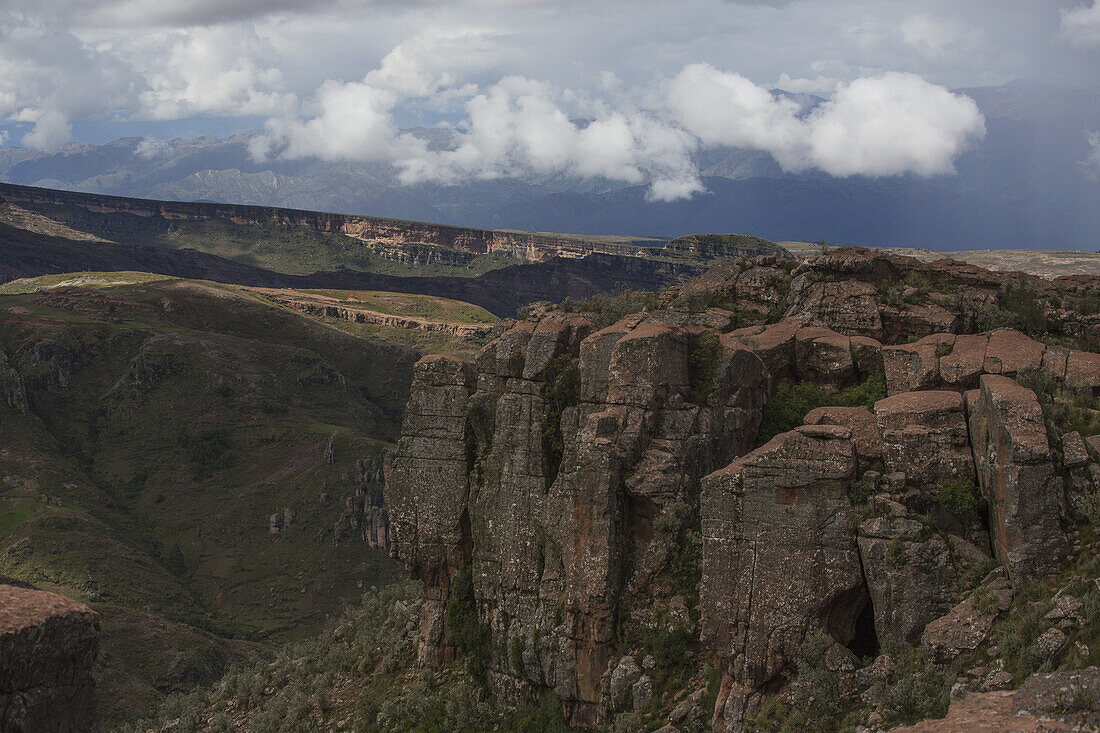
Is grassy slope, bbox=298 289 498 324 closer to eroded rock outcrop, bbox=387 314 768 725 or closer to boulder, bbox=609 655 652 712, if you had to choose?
eroded rock outcrop, bbox=387 314 768 725

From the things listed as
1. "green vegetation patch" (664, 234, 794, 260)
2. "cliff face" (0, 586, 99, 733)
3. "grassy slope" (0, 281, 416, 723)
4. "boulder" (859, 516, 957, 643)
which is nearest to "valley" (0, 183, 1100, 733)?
"boulder" (859, 516, 957, 643)

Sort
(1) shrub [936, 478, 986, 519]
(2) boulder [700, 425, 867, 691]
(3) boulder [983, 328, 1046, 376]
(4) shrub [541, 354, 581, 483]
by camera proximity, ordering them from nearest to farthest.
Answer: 1. (1) shrub [936, 478, 986, 519]
2. (2) boulder [700, 425, 867, 691]
3. (3) boulder [983, 328, 1046, 376]
4. (4) shrub [541, 354, 581, 483]

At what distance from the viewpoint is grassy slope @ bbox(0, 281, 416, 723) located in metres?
69.4

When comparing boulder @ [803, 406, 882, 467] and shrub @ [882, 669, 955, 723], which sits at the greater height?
boulder @ [803, 406, 882, 467]

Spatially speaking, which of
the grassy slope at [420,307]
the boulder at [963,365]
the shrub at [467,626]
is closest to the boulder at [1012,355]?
the boulder at [963,365]

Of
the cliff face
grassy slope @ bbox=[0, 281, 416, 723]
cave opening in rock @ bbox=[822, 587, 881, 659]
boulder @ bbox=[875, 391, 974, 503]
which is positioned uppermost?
boulder @ bbox=[875, 391, 974, 503]

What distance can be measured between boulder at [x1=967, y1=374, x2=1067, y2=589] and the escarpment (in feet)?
0.15

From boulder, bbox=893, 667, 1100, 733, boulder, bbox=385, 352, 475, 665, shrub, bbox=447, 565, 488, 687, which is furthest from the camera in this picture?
boulder, bbox=385, 352, 475, 665

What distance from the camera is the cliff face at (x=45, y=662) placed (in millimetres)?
18203

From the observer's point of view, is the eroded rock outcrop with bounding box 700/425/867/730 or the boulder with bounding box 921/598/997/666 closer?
the boulder with bounding box 921/598/997/666

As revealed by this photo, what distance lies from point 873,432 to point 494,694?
544 inches

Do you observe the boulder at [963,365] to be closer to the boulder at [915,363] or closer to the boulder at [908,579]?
the boulder at [915,363]

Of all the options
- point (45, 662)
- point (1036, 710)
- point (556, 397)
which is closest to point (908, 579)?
point (1036, 710)

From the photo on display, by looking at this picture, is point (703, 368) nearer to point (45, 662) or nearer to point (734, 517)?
point (734, 517)
